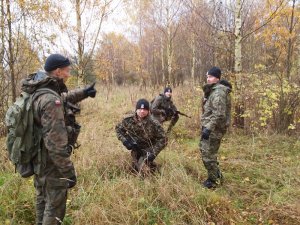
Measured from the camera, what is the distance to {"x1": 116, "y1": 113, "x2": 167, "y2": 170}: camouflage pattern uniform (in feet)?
15.4

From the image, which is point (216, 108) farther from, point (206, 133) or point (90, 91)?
point (90, 91)

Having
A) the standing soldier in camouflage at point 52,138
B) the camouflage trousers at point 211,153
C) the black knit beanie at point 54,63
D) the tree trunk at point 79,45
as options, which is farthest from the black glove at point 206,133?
the tree trunk at point 79,45

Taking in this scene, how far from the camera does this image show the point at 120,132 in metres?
4.86

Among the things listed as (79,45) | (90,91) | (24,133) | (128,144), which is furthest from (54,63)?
(79,45)

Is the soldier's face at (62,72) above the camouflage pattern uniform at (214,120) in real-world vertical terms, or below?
above

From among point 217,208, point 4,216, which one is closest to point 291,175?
point 217,208

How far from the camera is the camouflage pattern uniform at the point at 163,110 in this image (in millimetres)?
7621

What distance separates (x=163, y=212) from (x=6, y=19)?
5.89m

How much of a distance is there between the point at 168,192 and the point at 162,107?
171 inches

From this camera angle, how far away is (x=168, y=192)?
12.1 feet

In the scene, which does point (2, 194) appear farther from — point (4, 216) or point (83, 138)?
point (83, 138)

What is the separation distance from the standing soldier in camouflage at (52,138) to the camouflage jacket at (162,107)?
15.4 ft

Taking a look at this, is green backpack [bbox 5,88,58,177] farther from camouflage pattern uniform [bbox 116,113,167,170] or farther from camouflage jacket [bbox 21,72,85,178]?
camouflage pattern uniform [bbox 116,113,167,170]

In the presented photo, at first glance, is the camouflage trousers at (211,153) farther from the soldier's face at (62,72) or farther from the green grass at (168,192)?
the soldier's face at (62,72)
